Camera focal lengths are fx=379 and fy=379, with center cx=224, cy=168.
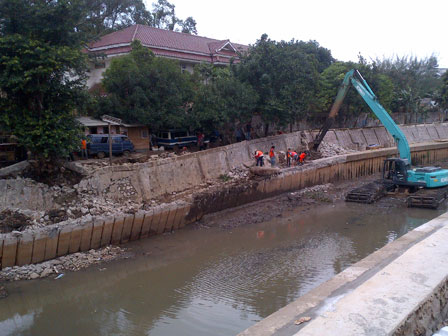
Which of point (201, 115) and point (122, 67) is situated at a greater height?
point (122, 67)

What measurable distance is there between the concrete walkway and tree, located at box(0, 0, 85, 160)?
10.6m

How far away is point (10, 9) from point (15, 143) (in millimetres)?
5365

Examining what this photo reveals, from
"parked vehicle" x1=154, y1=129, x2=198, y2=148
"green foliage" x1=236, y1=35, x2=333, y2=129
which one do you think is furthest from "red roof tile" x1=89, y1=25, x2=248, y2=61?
"parked vehicle" x1=154, y1=129, x2=198, y2=148

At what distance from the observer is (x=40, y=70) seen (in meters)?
12.4

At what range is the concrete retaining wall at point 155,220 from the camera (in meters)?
11.0

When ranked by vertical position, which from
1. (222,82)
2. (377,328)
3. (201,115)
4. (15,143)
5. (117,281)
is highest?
(222,82)

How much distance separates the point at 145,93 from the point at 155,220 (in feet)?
29.0

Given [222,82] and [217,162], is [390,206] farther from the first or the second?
[222,82]

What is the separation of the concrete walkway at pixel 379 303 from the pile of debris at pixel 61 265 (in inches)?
287

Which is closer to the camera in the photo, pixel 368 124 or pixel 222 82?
pixel 222 82

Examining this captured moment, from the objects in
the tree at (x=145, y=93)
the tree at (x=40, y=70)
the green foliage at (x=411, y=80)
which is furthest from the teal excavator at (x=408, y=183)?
the green foliage at (x=411, y=80)

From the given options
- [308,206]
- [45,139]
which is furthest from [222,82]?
[45,139]

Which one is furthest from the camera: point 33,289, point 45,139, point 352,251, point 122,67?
point 122,67

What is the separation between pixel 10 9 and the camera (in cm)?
1256
